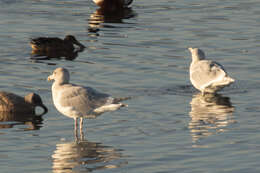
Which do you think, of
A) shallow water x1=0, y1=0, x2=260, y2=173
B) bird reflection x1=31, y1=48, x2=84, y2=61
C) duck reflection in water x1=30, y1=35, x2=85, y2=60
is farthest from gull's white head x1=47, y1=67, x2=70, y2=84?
duck reflection in water x1=30, y1=35, x2=85, y2=60

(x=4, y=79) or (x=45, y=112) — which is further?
(x=4, y=79)

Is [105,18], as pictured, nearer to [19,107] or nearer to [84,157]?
[19,107]

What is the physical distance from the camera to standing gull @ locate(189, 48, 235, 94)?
18328mm

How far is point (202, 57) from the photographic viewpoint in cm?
1973

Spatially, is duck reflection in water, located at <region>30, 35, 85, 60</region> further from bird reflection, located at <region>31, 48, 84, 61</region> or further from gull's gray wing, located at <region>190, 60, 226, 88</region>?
gull's gray wing, located at <region>190, 60, 226, 88</region>

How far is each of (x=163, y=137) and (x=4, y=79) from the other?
632cm

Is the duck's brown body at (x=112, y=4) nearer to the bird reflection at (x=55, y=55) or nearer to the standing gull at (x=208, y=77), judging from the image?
the bird reflection at (x=55, y=55)

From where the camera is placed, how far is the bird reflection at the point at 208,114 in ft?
49.2

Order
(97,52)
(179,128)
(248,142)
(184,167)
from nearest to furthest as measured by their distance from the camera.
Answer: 1. (184,167)
2. (248,142)
3. (179,128)
4. (97,52)

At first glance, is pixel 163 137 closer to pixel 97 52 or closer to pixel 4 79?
pixel 4 79

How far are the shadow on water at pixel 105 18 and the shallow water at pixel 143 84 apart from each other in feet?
0.21

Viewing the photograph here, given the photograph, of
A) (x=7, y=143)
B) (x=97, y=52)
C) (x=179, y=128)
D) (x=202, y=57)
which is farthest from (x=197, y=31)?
(x=7, y=143)

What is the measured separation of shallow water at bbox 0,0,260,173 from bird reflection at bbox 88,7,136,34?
2.5 inches

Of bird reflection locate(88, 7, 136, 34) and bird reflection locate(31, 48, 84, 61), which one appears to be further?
bird reflection locate(88, 7, 136, 34)
